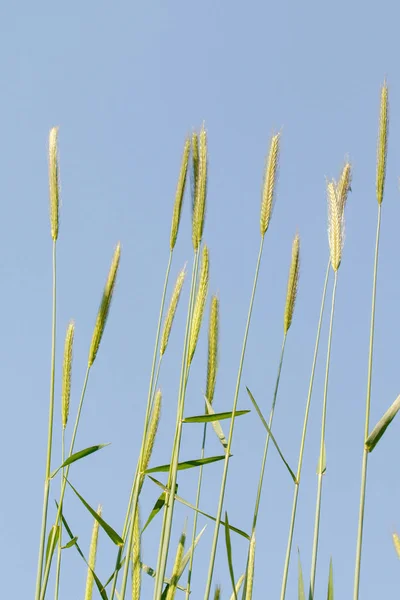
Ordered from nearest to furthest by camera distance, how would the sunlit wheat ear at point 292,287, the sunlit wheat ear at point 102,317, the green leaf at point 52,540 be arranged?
the green leaf at point 52,540 < the sunlit wheat ear at point 102,317 < the sunlit wheat ear at point 292,287

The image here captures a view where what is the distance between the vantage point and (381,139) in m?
2.71

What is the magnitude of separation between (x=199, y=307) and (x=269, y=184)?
20.3 inches

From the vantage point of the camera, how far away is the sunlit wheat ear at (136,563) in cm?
238

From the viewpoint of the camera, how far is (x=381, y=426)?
7.83 feet

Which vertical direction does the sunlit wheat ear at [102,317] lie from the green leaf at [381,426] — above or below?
above

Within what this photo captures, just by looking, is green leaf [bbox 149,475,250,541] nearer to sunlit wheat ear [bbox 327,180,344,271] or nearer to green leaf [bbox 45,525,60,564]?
green leaf [bbox 45,525,60,564]

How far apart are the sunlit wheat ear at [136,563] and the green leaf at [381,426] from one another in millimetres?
739

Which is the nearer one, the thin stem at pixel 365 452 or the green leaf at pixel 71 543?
the thin stem at pixel 365 452

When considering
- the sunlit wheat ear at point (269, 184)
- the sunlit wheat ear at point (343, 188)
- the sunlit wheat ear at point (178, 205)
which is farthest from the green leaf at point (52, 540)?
the sunlit wheat ear at point (343, 188)

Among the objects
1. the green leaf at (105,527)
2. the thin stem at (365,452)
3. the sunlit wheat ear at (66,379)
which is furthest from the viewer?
the sunlit wheat ear at (66,379)

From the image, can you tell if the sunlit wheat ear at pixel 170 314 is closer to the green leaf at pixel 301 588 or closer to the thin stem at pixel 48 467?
the thin stem at pixel 48 467

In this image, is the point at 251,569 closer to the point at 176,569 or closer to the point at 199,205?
the point at 176,569

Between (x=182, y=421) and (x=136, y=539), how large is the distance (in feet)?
1.28

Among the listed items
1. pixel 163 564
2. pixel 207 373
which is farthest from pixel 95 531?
pixel 207 373
